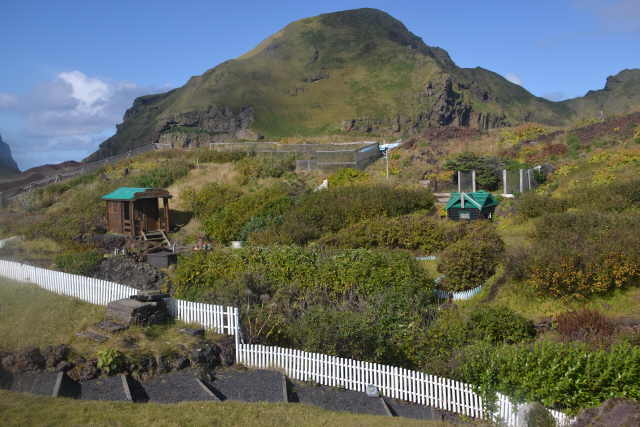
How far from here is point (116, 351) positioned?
11297 millimetres

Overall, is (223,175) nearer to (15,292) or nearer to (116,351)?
(15,292)

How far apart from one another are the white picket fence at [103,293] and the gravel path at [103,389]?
3027 mm

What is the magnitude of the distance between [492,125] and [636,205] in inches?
3576

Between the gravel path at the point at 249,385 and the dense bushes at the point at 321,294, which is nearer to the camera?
→ the gravel path at the point at 249,385

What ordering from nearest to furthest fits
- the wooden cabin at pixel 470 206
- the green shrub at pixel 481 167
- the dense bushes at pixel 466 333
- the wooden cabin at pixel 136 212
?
the dense bushes at pixel 466 333 < the wooden cabin at pixel 470 206 < the wooden cabin at pixel 136 212 < the green shrub at pixel 481 167

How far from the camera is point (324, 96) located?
10325cm

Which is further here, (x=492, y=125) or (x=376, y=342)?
(x=492, y=125)

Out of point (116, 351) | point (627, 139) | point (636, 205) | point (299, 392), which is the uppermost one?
point (627, 139)

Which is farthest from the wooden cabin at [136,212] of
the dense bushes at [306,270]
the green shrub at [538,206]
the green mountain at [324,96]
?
the green mountain at [324,96]

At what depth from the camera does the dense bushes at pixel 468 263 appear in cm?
1683

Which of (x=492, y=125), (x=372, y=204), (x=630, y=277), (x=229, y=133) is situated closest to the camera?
(x=630, y=277)

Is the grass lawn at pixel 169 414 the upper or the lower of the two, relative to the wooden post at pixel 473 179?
lower

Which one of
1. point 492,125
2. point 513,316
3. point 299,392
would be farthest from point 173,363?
point 492,125

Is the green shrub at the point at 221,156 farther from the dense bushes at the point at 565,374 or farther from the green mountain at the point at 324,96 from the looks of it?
the green mountain at the point at 324,96
